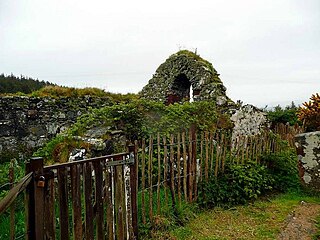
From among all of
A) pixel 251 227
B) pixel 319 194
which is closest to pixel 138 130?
pixel 251 227

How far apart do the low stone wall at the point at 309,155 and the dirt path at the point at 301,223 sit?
662 millimetres

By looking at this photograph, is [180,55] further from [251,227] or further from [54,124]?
[251,227]

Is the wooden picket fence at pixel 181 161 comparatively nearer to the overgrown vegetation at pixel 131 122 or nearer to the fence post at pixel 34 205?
the overgrown vegetation at pixel 131 122

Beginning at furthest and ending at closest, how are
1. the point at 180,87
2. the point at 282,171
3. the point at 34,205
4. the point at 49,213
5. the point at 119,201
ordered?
the point at 180,87 → the point at 282,171 → the point at 119,201 → the point at 49,213 → the point at 34,205

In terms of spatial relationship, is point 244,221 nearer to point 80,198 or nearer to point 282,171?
point 282,171

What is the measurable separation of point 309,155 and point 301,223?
1102 millimetres

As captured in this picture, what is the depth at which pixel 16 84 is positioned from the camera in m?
11.7

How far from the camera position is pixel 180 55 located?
1087 centimetres

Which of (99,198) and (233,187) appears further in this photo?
(233,187)

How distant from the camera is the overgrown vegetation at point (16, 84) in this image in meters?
11.0

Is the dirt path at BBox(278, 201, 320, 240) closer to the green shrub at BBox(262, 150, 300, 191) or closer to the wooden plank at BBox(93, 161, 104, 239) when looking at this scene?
the green shrub at BBox(262, 150, 300, 191)

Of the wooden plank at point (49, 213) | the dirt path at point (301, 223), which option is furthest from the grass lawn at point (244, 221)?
the wooden plank at point (49, 213)

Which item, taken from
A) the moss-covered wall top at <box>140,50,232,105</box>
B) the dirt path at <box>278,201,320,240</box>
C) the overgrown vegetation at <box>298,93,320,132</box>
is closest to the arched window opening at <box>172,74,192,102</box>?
the moss-covered wall top at <box>140,50,232,105</box>

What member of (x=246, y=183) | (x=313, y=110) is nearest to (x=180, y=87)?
(x=313, y=110)
